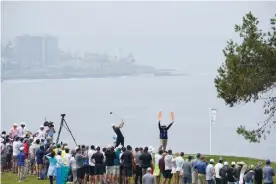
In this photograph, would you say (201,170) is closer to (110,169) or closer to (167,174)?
(167,174)

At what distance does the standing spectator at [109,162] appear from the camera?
24.6 m

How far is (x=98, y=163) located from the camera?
24.6 meters

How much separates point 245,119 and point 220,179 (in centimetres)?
8295

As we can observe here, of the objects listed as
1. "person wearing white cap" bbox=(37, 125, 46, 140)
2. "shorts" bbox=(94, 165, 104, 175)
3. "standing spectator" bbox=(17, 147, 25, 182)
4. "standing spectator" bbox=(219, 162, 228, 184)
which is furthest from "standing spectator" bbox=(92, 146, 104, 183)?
"person wearing white cap" bbox=(37, 125, 46, 140)

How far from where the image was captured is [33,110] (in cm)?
12531

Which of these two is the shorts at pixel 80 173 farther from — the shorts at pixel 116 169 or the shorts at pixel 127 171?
the shorts at pixel 127 171

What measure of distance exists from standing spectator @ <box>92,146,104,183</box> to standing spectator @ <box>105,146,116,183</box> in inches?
7.5

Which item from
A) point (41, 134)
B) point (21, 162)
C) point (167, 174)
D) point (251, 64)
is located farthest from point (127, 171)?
point (251, 64)

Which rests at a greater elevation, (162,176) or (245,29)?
(245,29)

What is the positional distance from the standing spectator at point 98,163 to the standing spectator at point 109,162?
0.19 meters

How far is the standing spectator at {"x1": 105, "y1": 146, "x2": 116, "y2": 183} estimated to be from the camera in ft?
80.7

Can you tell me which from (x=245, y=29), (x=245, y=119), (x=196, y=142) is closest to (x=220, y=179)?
(x=245, y=29)

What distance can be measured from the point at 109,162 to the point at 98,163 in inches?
15.6

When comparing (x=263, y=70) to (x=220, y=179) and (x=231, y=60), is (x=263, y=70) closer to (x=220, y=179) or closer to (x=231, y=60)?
(x=231, y=60)
